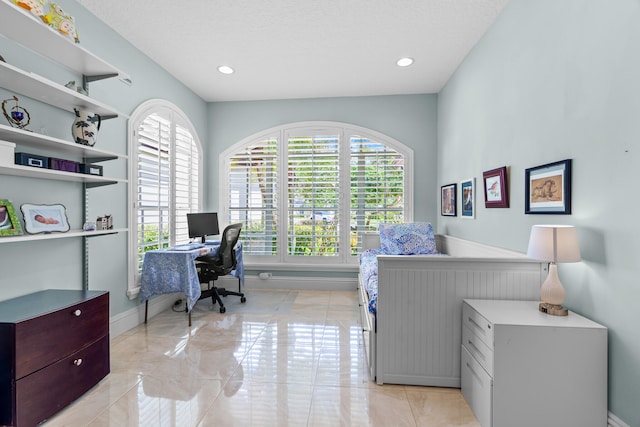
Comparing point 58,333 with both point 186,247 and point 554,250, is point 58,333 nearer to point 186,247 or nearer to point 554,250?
point 186,247

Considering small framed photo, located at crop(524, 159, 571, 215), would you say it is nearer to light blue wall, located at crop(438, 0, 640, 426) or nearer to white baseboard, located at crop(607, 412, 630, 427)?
light blue wall, located at crop(438, 0, 640, 426)

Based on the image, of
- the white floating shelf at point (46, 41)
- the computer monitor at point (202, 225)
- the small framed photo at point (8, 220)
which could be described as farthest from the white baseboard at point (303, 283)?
the white floating shelf at point (46, 41)

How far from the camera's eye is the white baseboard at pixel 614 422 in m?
1.35

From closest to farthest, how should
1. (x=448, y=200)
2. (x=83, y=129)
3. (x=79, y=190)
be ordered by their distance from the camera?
(x=83, y=129)
(x=79, y=190)
(x=448, y=200)

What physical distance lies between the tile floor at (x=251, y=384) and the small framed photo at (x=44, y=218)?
1085 millimetres

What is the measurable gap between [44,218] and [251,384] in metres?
1.77

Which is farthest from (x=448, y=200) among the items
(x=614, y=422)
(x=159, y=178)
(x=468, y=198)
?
(x=159, y=178)

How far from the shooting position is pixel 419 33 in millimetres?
2672

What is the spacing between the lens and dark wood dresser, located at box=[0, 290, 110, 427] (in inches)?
57.7

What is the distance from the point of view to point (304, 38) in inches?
108

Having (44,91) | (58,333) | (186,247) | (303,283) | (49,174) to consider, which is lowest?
(303,283)

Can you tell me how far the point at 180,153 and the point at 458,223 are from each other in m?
3.40

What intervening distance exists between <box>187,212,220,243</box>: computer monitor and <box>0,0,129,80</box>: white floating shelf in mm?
1742

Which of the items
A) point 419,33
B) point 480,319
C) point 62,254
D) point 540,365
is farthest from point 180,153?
point 540,365
